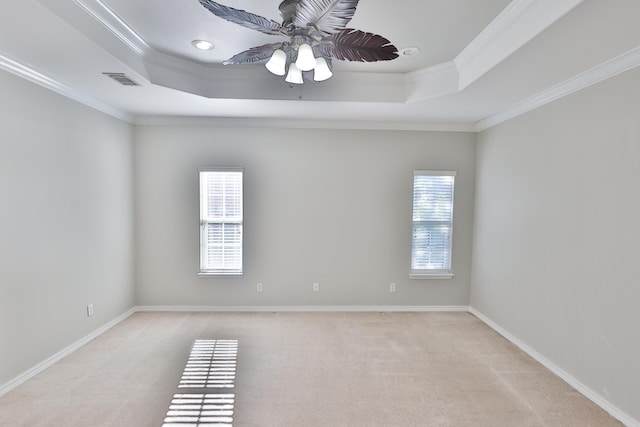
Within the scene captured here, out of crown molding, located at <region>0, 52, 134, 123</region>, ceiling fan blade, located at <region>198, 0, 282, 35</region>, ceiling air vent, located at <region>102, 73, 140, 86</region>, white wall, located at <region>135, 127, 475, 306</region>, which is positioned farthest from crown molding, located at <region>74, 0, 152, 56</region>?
white wall, located at <region>135, 127, 475, 306</region>

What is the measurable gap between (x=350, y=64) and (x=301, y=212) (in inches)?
78.1

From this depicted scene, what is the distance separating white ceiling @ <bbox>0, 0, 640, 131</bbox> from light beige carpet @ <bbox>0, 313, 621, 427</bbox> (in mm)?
2569

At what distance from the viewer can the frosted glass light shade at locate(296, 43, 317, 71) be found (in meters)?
1.71

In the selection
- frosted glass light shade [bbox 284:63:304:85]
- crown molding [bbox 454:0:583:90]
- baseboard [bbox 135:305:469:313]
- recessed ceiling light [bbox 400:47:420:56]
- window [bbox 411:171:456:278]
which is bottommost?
baseboard [bbox 135:305:469:313]

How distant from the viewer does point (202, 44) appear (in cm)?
262

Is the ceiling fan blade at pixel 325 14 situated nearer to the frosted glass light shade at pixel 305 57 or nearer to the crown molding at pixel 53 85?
the frosted glass light shade at pixel 305 57

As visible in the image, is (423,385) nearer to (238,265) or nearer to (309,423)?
(309,423)

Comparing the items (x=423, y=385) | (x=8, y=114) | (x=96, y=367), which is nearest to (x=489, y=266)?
(x=423, y=385)

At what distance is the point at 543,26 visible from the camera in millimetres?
1820

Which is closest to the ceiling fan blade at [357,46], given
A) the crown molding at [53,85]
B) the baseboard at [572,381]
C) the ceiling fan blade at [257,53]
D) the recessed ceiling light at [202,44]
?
the ceiling fan blade at [257,53]

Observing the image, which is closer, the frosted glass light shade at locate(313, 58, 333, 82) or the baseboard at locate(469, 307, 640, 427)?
the frosted glass light shade at locate(313, 58, 333, 82)

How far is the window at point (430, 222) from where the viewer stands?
4316 millimetres

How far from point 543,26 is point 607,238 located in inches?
66.3

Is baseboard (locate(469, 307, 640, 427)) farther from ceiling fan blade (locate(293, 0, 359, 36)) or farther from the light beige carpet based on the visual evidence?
ceiling fan blade (locate(293, 0, 359, 36))
